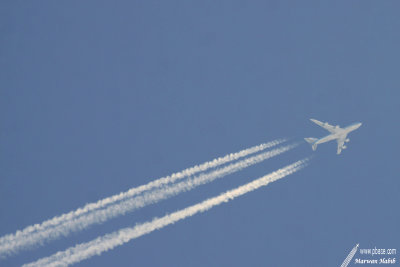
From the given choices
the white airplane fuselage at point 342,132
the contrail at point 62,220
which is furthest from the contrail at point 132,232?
the white airplane fuselage at point 342,132

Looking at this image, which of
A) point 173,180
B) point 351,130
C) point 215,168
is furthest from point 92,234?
point 351,130

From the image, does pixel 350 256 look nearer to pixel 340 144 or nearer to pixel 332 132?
pixel 340 144

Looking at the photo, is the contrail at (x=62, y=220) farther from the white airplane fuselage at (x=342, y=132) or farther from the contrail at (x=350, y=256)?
the contrail at (x=350, y=256)

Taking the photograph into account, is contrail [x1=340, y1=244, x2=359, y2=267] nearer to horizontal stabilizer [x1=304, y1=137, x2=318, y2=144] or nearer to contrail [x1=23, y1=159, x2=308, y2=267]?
contrail [x1=23, y1=159, x2=308, y2=267]

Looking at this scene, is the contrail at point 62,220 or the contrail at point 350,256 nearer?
the contrail at point 62,220

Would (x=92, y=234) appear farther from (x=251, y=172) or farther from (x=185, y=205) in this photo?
(x=251, y=172)

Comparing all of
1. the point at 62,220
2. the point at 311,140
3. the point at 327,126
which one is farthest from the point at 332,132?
the point at 62,220

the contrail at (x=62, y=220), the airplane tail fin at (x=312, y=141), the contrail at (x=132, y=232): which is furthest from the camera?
the airplane tail fin at (x=312, y=141)

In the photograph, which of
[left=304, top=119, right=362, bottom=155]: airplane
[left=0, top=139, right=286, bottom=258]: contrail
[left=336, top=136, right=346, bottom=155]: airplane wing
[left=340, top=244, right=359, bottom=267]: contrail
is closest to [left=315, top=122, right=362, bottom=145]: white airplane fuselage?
[left=304, top=119, right=362, bottom=155]: airplane

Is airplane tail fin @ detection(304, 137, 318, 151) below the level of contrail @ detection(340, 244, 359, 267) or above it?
above
